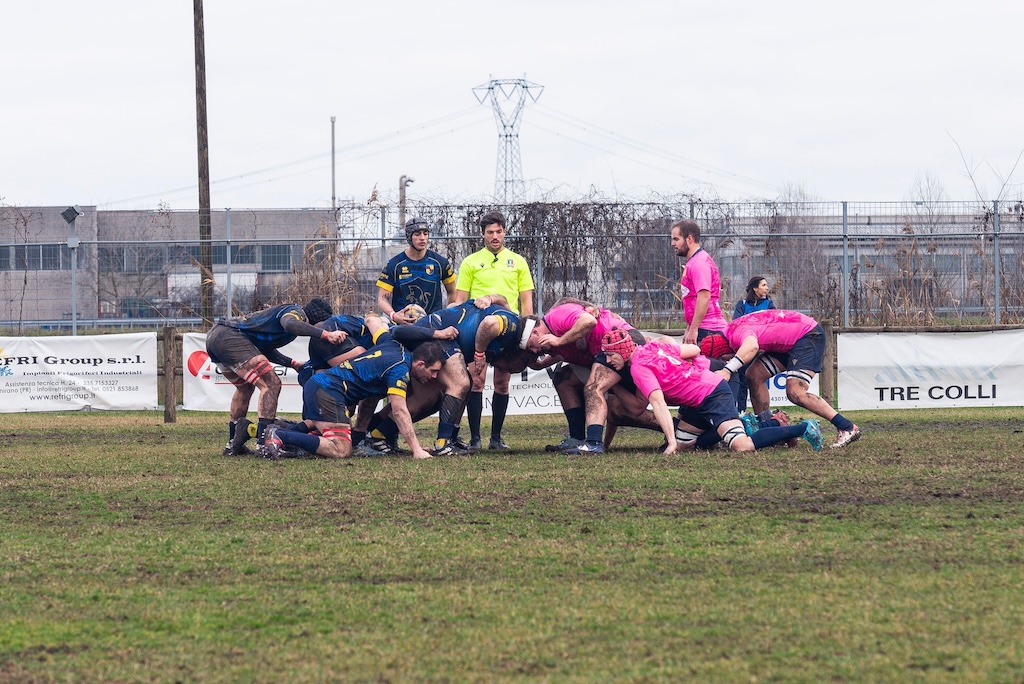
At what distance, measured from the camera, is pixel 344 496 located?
25.9 ft

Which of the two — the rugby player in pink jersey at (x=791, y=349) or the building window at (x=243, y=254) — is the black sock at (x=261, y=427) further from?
the building window at (x=243, y=254)

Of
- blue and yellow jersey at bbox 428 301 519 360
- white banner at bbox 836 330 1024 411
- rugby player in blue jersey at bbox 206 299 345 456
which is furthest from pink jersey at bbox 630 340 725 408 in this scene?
white banner at bbox 836 330 1024 411

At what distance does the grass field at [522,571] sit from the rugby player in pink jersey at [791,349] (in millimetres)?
769

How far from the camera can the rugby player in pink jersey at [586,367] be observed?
10.2 metres

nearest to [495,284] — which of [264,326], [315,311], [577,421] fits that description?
[577,421]

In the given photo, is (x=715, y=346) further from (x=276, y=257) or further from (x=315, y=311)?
(x=276, y=257)

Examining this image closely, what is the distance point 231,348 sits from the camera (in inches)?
430

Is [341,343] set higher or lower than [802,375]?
higher

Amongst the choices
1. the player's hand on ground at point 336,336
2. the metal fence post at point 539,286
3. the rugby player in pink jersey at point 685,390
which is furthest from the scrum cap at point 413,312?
the metal fence post at point 539,286

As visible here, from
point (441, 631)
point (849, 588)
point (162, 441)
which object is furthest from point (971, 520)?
point (162, 441)

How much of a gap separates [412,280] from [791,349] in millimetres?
3639

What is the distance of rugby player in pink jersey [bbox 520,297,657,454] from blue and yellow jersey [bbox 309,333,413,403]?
3.52 ft

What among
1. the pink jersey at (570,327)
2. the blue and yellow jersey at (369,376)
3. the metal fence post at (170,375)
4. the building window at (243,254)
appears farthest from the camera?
the building window at (243,254)

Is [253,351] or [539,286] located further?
[539,286]
